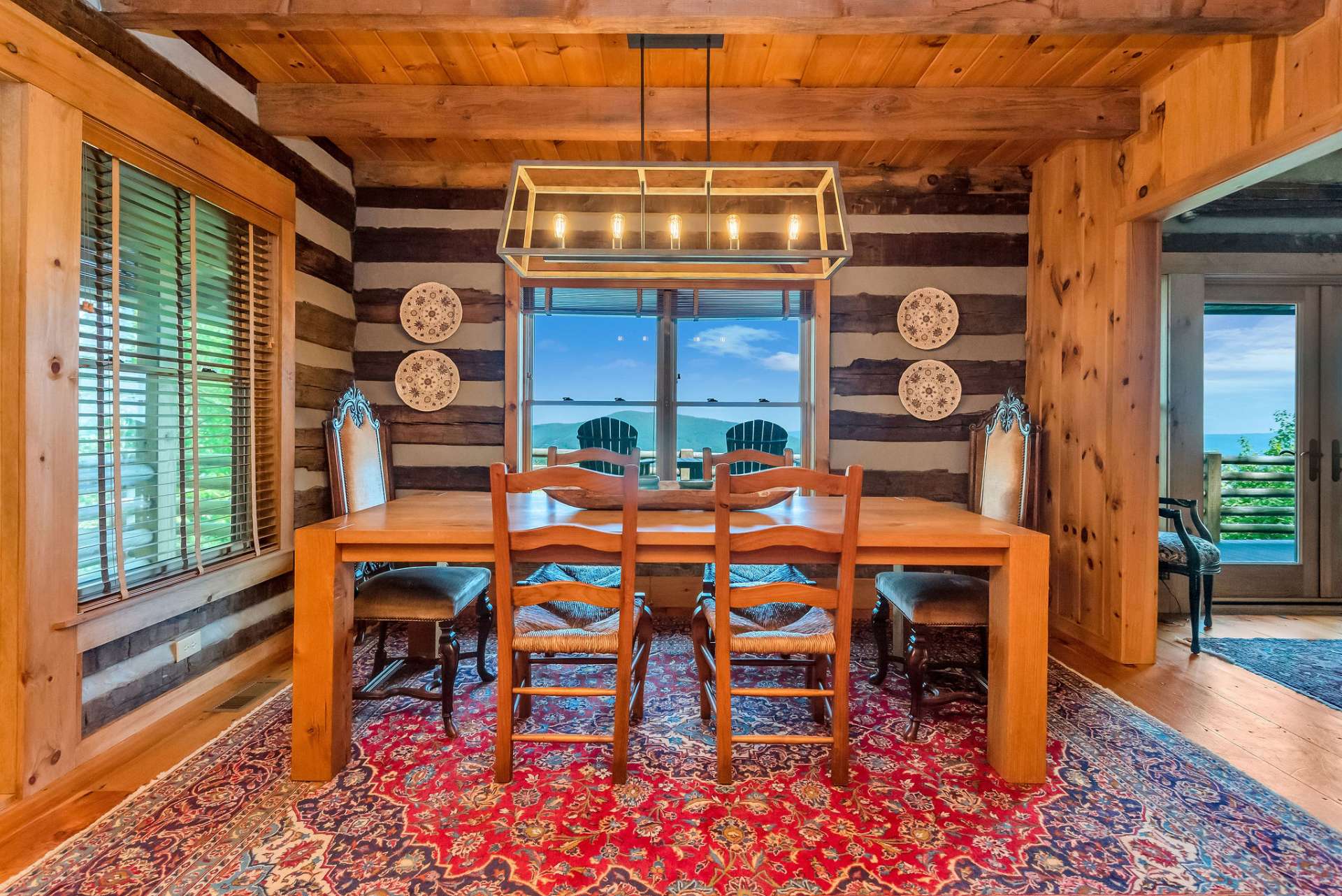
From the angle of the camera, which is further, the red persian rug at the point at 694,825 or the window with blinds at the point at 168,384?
the window with blinds at the point at 168,384

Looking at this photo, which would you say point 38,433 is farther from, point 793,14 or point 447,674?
point 793,14

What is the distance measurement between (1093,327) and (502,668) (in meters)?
3.46

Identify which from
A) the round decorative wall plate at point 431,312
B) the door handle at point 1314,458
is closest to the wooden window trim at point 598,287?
the round decorative wall plate at point 431,312

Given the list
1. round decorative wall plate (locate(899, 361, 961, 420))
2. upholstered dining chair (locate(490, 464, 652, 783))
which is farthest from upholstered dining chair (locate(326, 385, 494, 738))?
round decorative wall plate (locate(899, 361, 961, 420))

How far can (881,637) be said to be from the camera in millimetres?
2709

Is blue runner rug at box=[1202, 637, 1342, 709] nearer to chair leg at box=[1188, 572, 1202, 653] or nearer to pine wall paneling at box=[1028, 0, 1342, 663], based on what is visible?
chair leg at box=[1188, 572, 1202, 653]

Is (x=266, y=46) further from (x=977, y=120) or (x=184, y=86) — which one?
(x=977, y=120)

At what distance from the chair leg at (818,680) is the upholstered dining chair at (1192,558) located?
2072mm

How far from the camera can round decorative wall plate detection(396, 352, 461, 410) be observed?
3.84 metres

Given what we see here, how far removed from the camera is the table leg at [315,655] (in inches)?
76.9

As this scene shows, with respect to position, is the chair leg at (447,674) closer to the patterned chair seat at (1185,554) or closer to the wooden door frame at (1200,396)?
the patterned chair seat at (1185,554)

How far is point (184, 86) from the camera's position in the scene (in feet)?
8.15

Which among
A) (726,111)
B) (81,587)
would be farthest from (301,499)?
(726,111)

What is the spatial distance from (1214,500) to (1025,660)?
10.4 feet
